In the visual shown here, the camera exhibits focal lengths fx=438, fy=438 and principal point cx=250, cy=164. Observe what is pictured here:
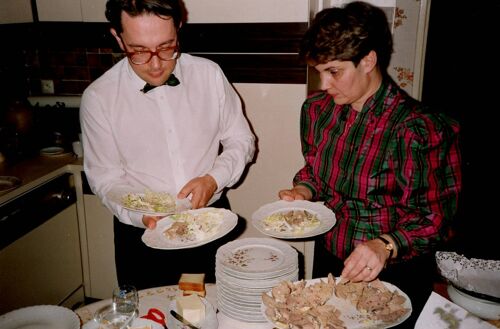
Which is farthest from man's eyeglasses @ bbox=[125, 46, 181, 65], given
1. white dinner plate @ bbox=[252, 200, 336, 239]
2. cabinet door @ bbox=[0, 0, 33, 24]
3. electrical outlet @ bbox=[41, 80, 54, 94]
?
electrical outlet @ bbox=[41, 80, 54, 94]

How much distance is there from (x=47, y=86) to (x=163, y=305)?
2.58 meters

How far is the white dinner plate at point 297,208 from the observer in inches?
62.7

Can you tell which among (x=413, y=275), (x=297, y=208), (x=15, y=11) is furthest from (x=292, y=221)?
(x=15, y=11)

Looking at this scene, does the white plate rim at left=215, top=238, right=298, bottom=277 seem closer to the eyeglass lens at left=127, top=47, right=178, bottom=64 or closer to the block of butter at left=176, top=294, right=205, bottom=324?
the block of butter at left=176, top=294, right=205, bottom=324

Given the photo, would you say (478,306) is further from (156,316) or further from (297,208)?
(156,316)

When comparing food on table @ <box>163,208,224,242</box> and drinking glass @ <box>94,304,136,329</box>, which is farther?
food on table @ <box>163,208,224,242</box>

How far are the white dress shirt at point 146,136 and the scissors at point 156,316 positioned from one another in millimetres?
538

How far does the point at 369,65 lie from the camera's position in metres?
1.55

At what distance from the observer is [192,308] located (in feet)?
4.38

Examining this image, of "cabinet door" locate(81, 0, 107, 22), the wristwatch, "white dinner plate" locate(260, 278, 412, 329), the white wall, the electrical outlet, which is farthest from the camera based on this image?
the electrical outlet

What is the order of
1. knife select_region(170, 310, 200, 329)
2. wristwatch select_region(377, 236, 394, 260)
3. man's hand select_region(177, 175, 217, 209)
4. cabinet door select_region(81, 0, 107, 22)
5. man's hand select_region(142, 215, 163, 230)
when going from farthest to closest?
1. cabinet door select_region(81, 0, 107, 22)
2. man's hand select_region(177, 175, 217, 209)
3. man's hand select_region(142, 215, 163, 230)
4. wristwatch select_region(377, 236, 394, 260)
5. knife select_region(170, 310, 200, 329)

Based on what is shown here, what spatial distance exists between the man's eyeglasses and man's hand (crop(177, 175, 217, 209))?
1.70 ft

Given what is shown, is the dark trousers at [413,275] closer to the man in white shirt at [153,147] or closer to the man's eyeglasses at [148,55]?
the man in white shirt at [153,147]

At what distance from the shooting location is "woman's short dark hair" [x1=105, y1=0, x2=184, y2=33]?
1658 millimetres
